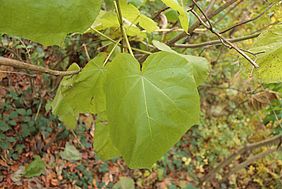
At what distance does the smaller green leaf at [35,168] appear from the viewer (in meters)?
2.33

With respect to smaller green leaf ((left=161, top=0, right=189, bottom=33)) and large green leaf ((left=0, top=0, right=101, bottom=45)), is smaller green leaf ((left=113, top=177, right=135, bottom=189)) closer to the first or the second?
smaller green leaf ((left=161, top=0, right=189, bottom=33))

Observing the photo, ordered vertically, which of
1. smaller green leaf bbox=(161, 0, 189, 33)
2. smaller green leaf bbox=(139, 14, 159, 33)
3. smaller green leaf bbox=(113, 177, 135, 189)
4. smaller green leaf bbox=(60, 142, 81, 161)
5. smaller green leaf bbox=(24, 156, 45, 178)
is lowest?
smaller green leaf bbox=(113, 177, 135, 189)

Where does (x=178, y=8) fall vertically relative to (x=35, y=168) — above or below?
above

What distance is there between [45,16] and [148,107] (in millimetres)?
386

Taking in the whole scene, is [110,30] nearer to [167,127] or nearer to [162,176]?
[167,127]

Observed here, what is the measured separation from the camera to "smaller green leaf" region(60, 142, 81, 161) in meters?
2.64

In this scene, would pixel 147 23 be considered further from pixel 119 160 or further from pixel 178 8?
pixel 119 160

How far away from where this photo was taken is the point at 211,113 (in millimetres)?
4238

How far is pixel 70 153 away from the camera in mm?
2668

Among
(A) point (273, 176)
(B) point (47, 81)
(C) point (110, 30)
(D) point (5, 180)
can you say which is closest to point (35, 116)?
(B) point (47, 81)

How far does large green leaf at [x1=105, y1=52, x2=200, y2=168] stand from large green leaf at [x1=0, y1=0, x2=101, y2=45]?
327 mm

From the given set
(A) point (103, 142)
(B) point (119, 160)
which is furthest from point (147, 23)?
(B) point (119, 160)

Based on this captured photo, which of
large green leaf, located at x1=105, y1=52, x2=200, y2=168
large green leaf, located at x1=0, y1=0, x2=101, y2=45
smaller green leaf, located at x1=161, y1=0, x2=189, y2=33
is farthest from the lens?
large green leaf, located at x1=105, y1=52, x2=200, y2=168

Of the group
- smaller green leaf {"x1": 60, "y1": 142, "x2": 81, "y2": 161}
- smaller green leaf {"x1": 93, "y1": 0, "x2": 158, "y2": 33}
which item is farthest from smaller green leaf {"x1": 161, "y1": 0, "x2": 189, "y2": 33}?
smaller green leaf {"x1": 60, "y1": 142, "x2": 81, "y2": 161}
